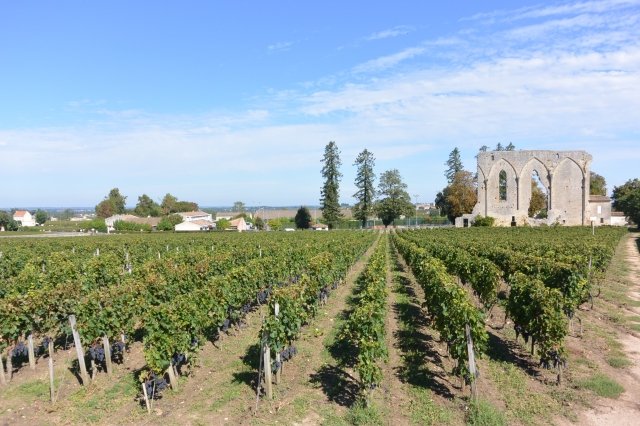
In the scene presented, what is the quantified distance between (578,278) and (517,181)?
5751 centimetres

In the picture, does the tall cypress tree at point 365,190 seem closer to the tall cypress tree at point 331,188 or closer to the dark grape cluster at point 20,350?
the tall cypress tree at point 331,188

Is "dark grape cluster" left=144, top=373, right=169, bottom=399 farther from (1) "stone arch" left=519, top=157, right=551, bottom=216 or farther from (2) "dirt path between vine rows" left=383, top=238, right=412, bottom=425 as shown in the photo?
(1) "stone arch" left=519, top=157, right=551, bottom=216

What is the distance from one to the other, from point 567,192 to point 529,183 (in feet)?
16.8

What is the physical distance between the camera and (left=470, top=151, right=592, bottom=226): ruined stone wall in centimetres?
6253

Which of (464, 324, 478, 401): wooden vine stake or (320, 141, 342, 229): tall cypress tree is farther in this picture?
(320, 141, 342, 229): tall cypress tree

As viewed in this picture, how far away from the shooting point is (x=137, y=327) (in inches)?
471

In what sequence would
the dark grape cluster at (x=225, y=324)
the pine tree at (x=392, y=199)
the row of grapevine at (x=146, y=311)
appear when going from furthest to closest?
1. the pine tree at (x=392, y=199)
2. the dark grape cluster at (x=225, y=324)
3. the row of grapevine at (x=146, y=311)

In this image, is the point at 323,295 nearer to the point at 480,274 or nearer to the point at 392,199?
the point at 480,274

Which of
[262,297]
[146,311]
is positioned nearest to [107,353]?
[146,311]

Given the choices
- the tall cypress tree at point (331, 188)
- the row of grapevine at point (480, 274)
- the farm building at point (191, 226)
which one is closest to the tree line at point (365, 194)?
the tall cypress tree at point (331, 188)

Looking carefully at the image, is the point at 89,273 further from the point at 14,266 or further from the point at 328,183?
the point at 328,183

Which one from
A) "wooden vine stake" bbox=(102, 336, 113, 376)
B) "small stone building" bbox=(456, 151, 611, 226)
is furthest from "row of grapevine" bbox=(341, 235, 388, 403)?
"small stone building" bbox=(456, 151, 611, 226)

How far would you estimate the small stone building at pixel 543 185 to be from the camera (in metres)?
62.5

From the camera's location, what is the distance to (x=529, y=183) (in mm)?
63750
